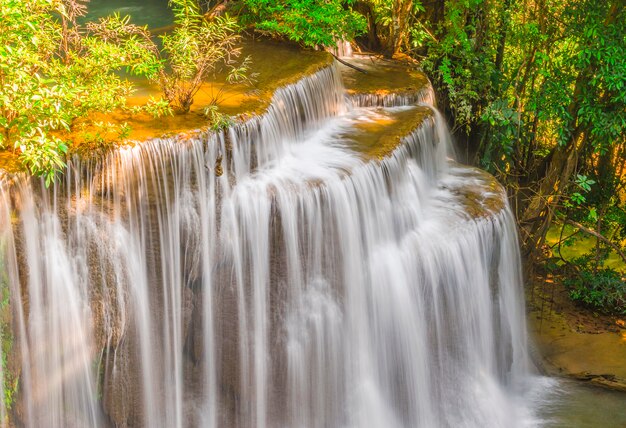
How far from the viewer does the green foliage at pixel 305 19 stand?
1107 centimetres

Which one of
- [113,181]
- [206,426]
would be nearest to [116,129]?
[113,181]

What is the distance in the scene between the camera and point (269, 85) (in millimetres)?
9625

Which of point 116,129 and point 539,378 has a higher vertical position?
point 116,129

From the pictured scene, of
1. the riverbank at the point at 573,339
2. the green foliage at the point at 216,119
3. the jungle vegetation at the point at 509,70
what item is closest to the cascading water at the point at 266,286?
the green foliage at the point at 216,119

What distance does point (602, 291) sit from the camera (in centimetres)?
1161

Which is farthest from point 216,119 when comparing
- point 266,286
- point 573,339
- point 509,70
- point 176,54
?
point 509,70

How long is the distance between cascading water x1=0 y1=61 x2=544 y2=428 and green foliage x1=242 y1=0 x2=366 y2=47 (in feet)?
2.51

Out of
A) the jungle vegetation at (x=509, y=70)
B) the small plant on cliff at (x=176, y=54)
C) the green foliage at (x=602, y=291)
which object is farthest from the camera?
the green foliage at (x=602, y=291)

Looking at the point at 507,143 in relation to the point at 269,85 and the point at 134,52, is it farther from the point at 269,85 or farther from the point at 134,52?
the point at 134,52

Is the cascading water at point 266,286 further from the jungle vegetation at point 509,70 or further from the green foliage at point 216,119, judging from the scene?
the jungle vegetation at point 509,70

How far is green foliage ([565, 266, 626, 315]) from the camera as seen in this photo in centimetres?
1155

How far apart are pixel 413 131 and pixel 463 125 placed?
305 centimetres

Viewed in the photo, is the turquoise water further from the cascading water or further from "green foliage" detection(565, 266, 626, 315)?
"green foliage" detection(565, 266, 626, 315)

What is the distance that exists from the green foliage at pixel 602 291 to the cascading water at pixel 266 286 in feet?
5.72
